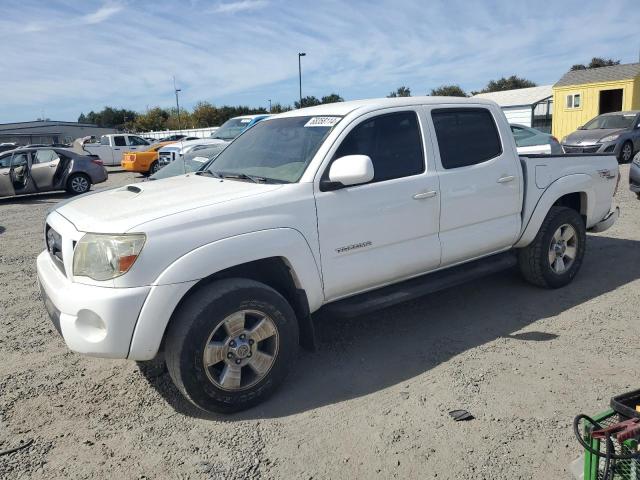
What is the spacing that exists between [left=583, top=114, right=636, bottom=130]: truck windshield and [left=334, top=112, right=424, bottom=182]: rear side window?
52.0 feet

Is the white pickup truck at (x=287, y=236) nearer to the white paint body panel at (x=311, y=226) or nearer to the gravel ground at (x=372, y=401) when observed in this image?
the white paint body panel at (x=311, y=226)

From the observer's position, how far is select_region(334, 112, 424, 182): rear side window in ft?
12.7

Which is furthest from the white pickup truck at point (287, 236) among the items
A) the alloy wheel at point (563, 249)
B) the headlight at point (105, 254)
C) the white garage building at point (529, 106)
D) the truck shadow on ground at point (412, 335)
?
the white garage building at point (529, 106)

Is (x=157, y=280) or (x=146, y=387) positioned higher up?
(x=157, y=280)

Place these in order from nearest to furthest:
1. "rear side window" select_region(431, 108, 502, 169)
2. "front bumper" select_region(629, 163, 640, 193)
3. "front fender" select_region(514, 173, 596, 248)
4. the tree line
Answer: "rear side window" select_region(431, 108, 502, 169)
"front fender" select_region(514, 173, 596, 248)
"front bumper" select_region(629, 163, 640, 193)
the tree line

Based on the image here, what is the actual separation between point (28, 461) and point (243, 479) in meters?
1.25

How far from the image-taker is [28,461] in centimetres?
293

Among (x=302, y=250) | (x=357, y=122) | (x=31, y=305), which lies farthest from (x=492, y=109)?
(x=31, y=305)

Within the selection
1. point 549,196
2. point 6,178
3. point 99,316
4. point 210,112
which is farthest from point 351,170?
point 210,112

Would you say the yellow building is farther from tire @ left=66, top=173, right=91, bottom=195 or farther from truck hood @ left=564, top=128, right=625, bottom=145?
tire @ left=66, top=173, right=91, bottom=195

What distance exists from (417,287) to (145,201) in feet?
7.04

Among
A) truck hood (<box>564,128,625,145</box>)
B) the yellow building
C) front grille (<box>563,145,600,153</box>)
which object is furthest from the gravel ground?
the yellow building

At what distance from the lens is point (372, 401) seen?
341 cm

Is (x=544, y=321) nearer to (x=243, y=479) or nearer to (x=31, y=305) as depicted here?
(x=243, y=479)
